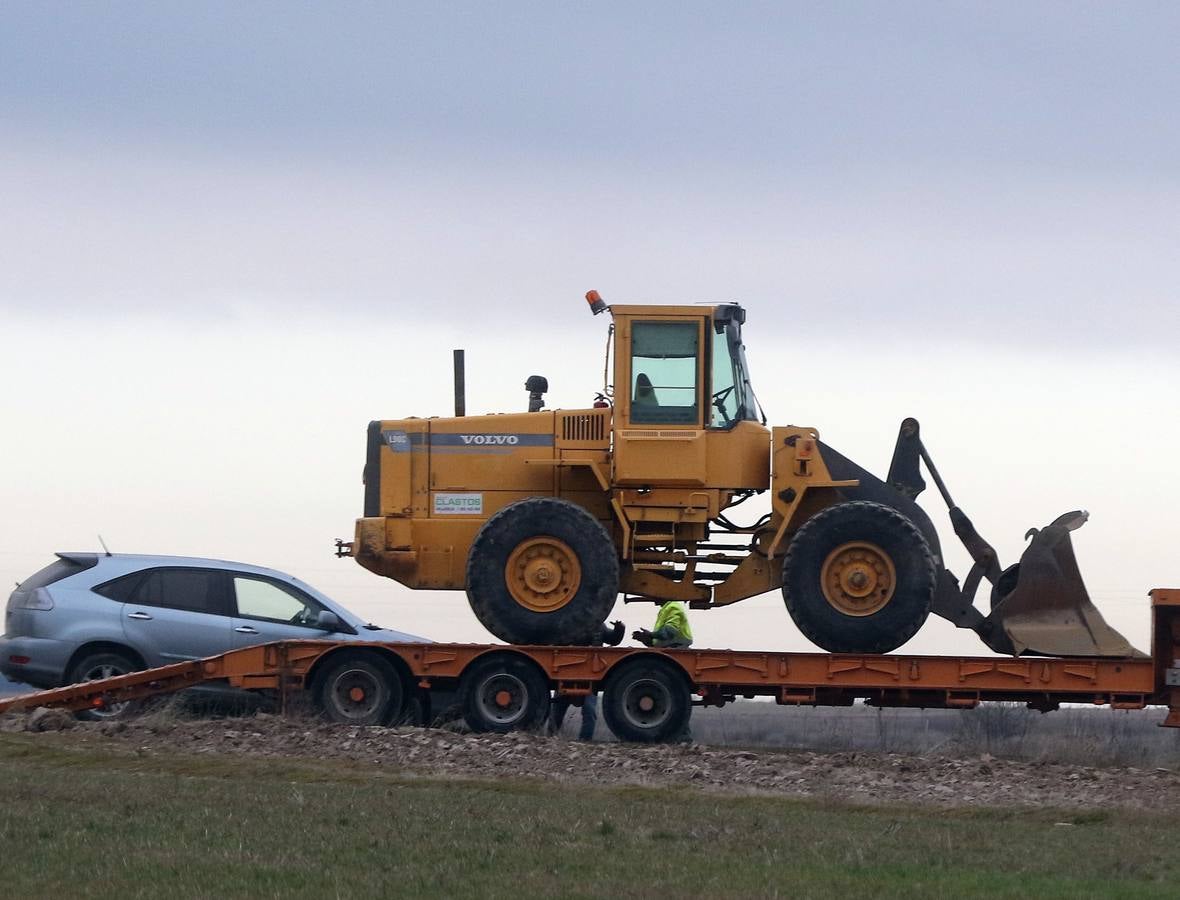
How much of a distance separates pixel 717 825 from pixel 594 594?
5336mm

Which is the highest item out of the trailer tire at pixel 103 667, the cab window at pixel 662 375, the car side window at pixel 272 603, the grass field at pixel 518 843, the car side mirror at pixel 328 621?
the cab window at pixel 662 375

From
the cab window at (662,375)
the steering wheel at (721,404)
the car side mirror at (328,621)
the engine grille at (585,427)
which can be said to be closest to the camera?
the cab window at (662,375)

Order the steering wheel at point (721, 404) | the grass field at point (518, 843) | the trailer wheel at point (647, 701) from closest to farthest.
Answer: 1. the grass field at point (518, 843)
2. the trailer wheel at point (647, 701)
3. the steering wheel at point (721, 404)

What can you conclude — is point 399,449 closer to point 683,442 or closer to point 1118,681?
point 683,442

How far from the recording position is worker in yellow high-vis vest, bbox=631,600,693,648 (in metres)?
17.4

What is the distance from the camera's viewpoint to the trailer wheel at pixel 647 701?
16297 mm

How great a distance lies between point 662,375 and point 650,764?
3.84 m

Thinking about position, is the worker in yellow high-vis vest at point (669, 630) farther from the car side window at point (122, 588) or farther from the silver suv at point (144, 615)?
the car side window at point (122, 588)

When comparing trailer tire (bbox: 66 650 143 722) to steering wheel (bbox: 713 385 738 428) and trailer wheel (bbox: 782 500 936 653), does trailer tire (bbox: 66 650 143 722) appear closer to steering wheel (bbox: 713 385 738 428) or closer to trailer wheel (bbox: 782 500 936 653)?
steering wheel (bbox: 713 385 738 428)

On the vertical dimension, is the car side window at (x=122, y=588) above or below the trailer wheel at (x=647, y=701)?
above

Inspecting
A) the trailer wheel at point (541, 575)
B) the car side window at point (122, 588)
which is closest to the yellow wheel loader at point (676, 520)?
the trailer wheel at point (541, 575)

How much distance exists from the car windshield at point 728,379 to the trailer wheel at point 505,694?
9.65 ft

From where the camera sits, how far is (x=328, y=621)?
58.6ft

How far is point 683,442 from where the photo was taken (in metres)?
16.7
